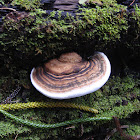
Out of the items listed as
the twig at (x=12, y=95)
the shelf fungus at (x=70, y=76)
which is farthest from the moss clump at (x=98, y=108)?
the shelf fungus at (x=70, y=76)

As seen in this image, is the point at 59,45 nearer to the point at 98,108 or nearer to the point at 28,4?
the point at 28,4

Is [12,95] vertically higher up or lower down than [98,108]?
higher up

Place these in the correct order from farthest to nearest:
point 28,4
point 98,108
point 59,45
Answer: point 98,108
point 59,45
point 28,4

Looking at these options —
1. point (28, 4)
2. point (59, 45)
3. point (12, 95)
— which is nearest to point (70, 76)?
point (59, 45)

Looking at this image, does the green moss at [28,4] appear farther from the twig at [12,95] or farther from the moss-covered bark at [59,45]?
the twig at [12,95]

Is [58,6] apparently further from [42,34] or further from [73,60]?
[73,60]

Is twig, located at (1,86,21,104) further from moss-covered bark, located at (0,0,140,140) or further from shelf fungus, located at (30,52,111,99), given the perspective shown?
shelf fungus, located at (30,52,111,99)

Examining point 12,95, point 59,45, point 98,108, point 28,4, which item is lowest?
point 98,108

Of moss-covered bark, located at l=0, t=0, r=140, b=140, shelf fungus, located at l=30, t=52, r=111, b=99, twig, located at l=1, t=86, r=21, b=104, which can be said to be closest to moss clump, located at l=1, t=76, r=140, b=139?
moss-covered bark, located at l=0, t=0, r=140, b=140

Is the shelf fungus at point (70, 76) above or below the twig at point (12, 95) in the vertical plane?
above
